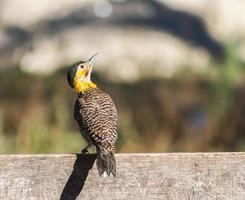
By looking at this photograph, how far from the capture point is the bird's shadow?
13.7 ft

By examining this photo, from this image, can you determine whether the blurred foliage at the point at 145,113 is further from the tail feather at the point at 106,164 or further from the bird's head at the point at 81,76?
the tail feather at the point at 106,164

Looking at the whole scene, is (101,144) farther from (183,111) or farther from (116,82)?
(116,82)

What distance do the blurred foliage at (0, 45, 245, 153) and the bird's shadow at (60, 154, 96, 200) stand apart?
379cm

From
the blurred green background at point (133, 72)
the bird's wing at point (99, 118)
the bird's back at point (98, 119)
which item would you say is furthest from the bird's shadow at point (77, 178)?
the blurred green background at point (133, 72)

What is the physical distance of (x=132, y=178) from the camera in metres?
4.21

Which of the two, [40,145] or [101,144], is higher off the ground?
[40,145]

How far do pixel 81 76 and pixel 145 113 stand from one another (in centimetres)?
295

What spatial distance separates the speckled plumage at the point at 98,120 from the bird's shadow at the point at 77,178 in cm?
33

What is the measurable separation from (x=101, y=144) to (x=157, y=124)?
14.9 ft

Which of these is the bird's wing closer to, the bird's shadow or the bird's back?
the bird's back

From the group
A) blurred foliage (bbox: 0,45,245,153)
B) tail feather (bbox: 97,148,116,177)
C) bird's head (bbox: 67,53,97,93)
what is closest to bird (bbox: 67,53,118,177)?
tail feather (bbox: 97,148,116,177)

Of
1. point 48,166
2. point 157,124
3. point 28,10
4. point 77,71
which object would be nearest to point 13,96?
point 157,124

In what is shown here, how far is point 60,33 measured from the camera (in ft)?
55.6

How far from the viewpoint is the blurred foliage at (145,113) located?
8.52m
